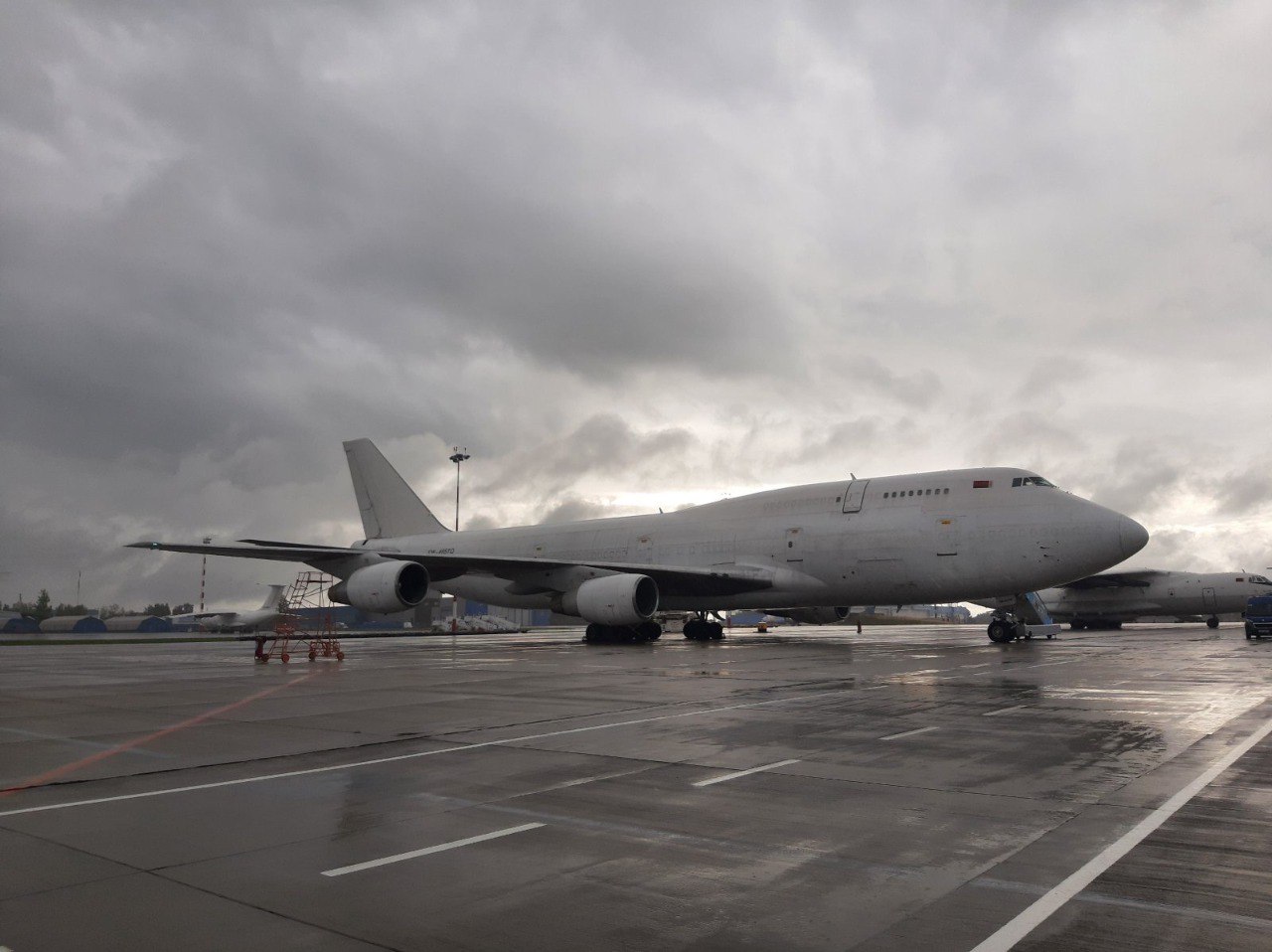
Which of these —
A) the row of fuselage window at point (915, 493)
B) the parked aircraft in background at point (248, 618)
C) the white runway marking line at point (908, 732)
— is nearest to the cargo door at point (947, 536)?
the row of fuselage window at point (915, 493)

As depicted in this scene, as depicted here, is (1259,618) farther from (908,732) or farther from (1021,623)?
(908,732)

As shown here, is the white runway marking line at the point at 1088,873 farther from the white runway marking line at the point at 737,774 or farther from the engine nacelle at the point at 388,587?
the engine nacelle at the point at 388,587

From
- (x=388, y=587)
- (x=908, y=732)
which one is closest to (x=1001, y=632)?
(x=388, y=587)

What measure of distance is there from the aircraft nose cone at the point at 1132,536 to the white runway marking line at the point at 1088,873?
1946 centimetres

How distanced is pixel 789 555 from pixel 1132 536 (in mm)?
9908

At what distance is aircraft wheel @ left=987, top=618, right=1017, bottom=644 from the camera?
92.5 feet

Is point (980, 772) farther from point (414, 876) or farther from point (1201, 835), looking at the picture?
point (414, 876)

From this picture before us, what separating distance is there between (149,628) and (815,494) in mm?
71510

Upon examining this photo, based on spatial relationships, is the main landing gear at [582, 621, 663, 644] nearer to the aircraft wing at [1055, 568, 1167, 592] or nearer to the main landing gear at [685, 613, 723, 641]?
the main landing gear at [685, 613, 723, 641]

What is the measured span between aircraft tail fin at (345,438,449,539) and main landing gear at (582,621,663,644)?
13881mm

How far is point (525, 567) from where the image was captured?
3222 centimetres

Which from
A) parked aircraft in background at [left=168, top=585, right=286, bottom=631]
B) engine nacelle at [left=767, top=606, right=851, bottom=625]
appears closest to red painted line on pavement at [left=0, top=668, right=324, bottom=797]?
engine nacelle at [left=767, top=606, right=851, bottom=625]

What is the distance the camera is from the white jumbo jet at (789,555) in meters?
25.1

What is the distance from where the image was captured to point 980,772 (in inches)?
275
